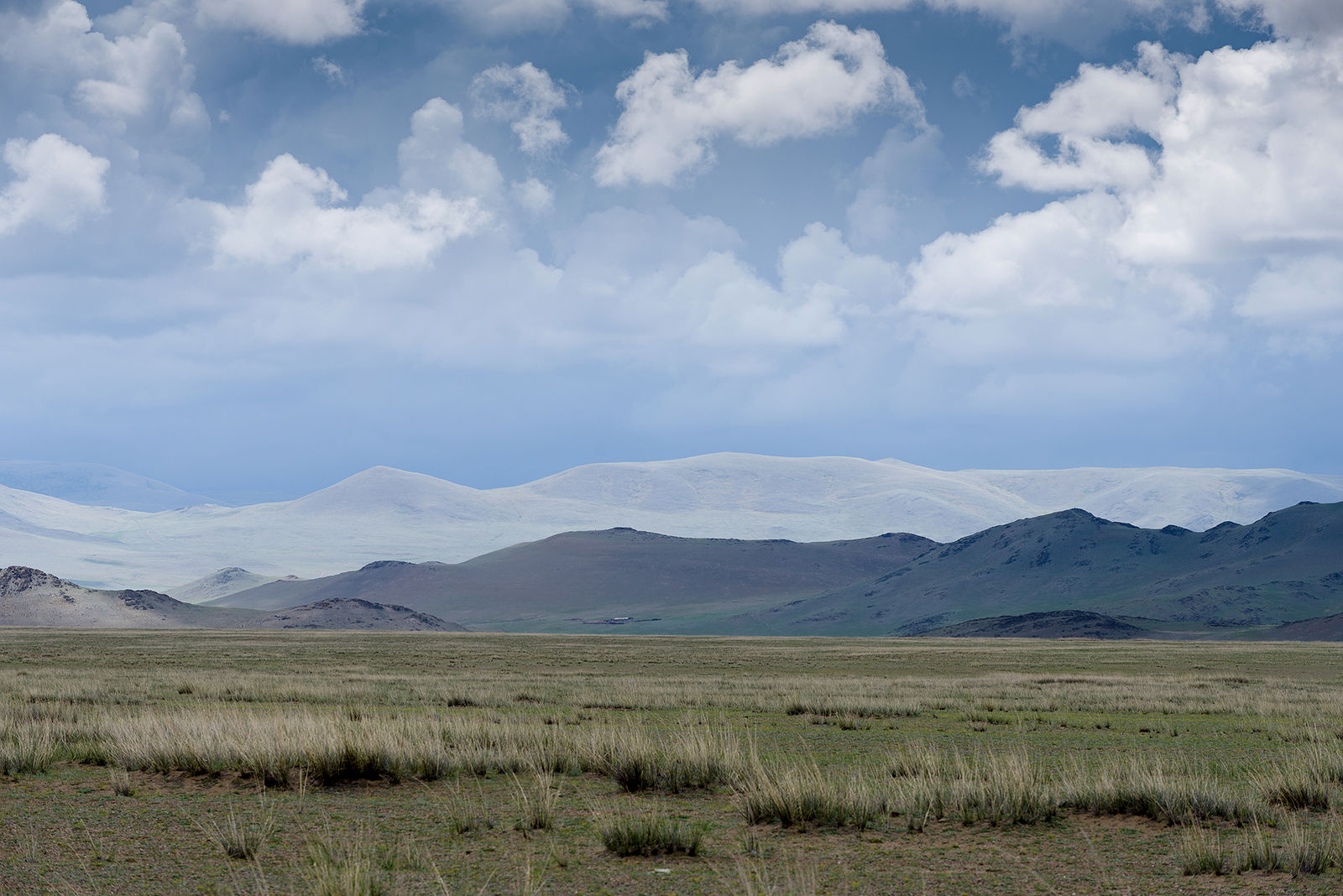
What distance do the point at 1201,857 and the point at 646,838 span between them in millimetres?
4215

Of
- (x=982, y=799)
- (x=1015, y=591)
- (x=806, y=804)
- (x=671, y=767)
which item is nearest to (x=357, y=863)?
(x=806, y=804)

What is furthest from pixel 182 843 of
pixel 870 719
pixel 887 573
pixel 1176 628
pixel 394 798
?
pixel 887 573

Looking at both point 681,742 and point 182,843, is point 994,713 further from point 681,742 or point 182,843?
point 182,843

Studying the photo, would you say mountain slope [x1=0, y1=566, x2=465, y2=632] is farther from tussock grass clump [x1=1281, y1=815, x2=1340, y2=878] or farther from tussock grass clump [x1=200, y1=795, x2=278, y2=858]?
tussock grass clump [x1=1281, y1=815, x2=1340, y2=878]

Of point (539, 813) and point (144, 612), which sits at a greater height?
point (539, 813)

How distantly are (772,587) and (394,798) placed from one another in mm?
184394

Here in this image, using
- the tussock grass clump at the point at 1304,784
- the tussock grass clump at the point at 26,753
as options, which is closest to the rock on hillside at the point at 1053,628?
the tussock grass clump at the point at 1304,784

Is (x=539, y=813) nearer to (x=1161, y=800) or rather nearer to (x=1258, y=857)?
(x=1161, y=800)

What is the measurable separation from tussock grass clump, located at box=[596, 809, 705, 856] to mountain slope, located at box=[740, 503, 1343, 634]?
130 m

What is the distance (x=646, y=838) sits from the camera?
8.74 metres

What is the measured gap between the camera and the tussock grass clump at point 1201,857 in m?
7.96

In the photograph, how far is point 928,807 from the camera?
1003 cm

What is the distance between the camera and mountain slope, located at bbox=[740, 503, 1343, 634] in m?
134

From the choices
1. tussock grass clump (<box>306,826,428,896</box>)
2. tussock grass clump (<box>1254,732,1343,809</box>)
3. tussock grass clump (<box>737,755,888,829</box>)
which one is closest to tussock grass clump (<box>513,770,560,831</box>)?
tussock grass clump (<box>306,826,428,896</box>)
